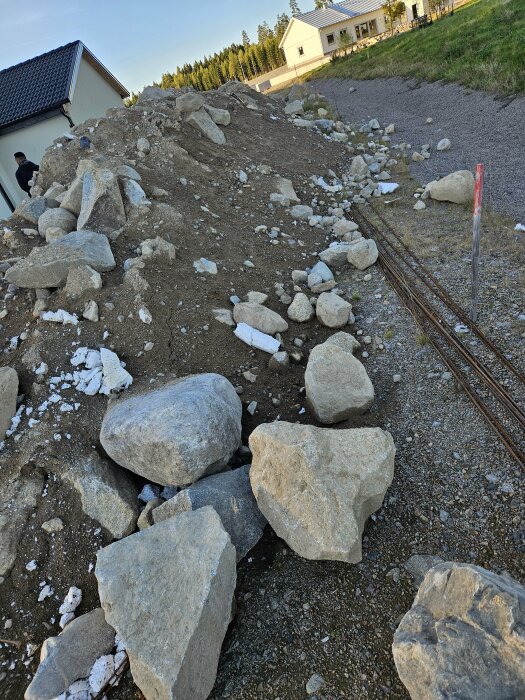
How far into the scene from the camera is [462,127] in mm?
13547

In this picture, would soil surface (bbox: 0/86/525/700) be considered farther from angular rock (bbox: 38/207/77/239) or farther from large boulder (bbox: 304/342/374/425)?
angular rock (bbox: 38/207/77/239)

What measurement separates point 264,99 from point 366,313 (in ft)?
50.6

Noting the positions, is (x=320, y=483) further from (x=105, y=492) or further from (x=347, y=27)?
(x=347, y=27)

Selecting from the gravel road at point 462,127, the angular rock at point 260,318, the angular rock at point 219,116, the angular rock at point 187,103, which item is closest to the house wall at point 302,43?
the gravel road at point 462,127

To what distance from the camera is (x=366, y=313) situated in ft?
23.0

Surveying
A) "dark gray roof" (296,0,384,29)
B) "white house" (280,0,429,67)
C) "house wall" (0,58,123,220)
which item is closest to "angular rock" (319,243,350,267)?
"house wall" (0,58,123,220)

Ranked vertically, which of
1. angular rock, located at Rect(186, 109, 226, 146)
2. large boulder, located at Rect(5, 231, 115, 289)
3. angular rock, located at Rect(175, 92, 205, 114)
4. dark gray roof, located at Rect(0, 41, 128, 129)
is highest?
dark gray roof, located at Rect(0, 41, 128, 129)

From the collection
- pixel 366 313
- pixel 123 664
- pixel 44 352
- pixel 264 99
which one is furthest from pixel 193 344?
pixel 264 99

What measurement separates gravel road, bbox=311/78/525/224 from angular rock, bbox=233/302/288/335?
489cm

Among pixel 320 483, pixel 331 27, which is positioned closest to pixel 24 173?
pixel 320 483

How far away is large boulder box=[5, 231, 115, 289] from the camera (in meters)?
6.57

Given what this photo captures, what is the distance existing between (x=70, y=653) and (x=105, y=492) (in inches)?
55.6

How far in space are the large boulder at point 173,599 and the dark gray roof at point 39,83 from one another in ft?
58.8

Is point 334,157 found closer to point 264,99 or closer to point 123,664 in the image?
point 264,99
